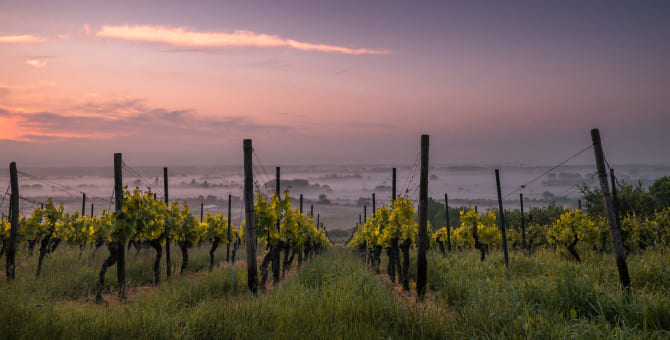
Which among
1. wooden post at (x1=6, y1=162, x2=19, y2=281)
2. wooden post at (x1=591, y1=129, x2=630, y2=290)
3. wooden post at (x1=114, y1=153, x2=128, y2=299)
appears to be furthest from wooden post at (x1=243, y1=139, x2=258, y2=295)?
wooden post at (x1=6, y1=162, x2=19, y2=281)

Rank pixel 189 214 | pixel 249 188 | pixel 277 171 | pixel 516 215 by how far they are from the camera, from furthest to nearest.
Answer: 1. pixel 516 215
2. pixel 189 214
3. pixel 277 171
4. pixel 249 188

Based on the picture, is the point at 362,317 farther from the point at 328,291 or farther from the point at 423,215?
the point at 423,215

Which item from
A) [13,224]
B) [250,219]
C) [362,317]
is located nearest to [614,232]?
[362,317]

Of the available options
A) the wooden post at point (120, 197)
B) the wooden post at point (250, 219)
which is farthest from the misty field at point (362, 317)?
the wooden post at point (120, 197)

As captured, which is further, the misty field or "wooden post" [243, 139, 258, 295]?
"wooden post" [243, 139, 258, 295]

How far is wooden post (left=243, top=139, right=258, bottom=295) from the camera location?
8500 mm

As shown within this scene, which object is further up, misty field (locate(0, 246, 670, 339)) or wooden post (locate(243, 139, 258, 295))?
wooden post (locate(243, 139, 258, 295))

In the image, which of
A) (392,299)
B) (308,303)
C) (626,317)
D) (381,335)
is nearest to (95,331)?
(308,303)

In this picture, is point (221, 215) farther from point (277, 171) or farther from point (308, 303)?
point (308, 303)

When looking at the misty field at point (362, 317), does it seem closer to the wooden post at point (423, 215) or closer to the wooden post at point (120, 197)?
the wooden post at point (423, 215)

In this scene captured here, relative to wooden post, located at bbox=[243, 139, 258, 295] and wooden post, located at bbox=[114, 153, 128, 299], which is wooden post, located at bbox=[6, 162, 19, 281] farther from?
wooden post, located at bbox=[243, 139, 258, 295]

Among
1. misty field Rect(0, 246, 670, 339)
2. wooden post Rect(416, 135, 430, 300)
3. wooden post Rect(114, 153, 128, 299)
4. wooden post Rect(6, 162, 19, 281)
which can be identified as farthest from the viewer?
wooden post Rect(6, 162, 19, 281)

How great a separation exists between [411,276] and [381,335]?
9.50 metres

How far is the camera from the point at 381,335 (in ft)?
18.0
